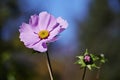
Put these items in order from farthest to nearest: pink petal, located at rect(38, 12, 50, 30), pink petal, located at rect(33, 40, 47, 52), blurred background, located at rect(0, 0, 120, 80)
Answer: blurred background, located at rect(0, 0, 120, 80)
pink petal, located at rect(38, 12, 50, 30)
pink petal, located at rect(33, 40, 47, 52)

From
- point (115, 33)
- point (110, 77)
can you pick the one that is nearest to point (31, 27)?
point (110, 77)

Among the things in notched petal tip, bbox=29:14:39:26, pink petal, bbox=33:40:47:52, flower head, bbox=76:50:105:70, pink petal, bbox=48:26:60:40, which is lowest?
flower head, bbox=76:50:105:70

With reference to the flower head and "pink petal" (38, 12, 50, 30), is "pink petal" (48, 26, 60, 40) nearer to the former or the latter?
"pink petal" (38, 12, 50, 30)

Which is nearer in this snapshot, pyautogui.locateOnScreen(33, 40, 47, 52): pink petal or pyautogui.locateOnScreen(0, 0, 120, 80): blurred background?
pyautogui.locateOnScreen(33, 40, 47, 52): pink petal

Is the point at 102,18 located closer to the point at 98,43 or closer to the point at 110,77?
the point at 98,43

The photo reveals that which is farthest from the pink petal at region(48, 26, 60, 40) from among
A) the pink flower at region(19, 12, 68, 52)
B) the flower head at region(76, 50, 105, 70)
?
the flower head at region(76, 50, 105, 70)

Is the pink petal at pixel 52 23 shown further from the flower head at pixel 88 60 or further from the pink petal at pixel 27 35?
the flower head at pixel 88 60

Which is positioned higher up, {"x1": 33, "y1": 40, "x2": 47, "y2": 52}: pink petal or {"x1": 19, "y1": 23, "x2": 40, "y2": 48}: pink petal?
{"x1": 19, "y1": 23, "x2": 40, "y2": 48}: pink petal
